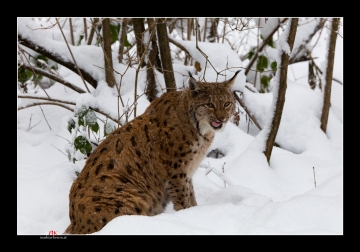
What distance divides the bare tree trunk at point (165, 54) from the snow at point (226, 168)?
199 mm

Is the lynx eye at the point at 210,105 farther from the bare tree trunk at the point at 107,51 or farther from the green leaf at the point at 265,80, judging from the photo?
the green leaf at the point at 265,80

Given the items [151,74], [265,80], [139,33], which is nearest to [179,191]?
[151,74]

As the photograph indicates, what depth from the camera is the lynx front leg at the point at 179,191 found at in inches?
175

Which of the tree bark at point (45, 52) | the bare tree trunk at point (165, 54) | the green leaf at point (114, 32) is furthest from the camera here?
the green leaf at point (114, 32)

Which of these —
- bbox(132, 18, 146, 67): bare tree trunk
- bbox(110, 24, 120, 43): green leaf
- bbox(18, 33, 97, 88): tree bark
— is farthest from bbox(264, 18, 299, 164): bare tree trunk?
bbox(18, 33, 97, 88): tree bark

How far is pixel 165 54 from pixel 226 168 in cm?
147

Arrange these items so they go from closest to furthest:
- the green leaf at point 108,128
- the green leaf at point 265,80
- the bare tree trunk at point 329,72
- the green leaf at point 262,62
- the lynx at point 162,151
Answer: the lynx at point 162,151, the green leaf at point 108,128, the bare tree trunk at point 329,72, the green leaf at point 262,62, the green leaf at point 265,80

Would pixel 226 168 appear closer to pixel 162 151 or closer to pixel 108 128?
pixel 108 128

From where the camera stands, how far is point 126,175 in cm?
429

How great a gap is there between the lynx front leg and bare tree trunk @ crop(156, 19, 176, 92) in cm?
165

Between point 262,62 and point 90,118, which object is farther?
point 262,62

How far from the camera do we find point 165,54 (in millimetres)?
6008

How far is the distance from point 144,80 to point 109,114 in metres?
0.96

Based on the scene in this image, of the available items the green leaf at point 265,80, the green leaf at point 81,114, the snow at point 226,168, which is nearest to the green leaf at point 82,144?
the green leaf at point 81,114
